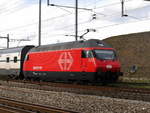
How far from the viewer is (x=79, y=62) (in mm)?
22875

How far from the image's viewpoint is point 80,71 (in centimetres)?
2262

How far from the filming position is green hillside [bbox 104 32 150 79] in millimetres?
72375

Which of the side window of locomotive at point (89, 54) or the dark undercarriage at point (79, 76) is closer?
the dark undercarriage at point (79, 76)

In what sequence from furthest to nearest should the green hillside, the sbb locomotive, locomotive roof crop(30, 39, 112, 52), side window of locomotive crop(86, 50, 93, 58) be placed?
the green hillside
locomotive roof crop(30, 39, 112, 52)
side window of locomotive crop(86, 50, 93, 58)
the sbb locomotive

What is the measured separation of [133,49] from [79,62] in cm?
5993

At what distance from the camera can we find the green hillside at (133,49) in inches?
2849

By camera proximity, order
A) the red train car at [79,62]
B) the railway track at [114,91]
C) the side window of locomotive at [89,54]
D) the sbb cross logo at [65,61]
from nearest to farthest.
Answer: the railway track at [114,91] → the red train car at [79,62] → the side window of locomotive at [89,54] → the sbb cross logo at [65,61]

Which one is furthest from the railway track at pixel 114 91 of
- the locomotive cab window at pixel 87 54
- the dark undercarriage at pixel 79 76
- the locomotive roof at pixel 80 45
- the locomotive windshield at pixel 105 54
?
the locomotive roof at pixel 80 45

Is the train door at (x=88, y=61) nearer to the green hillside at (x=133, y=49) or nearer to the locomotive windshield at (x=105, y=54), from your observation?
the locomotive windshield at (x=105, y=54)

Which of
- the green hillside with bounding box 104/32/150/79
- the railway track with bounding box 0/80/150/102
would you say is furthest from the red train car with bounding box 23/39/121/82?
the green hillside with bounding box 104/32/150/79

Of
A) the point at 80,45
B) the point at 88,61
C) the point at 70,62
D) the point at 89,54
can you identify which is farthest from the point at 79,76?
the point at 80,45

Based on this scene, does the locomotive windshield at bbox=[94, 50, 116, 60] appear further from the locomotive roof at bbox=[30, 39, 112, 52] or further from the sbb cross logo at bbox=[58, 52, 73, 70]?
the sbb cross logo at bbox=[58, 52, 73, 70]

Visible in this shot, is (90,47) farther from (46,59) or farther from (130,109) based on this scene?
(130,109)

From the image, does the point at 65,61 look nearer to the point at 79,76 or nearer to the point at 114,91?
the point at 79,76
